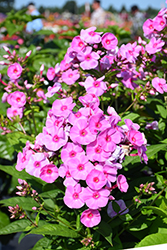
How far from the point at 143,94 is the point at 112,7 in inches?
2234

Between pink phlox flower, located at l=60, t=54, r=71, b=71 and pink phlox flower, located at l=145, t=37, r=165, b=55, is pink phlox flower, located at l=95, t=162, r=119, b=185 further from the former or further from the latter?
pink phlox flower, located at l=145, t=37, r=165, b=55

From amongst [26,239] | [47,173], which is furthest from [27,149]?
[26,239]

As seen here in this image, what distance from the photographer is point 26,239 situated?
2.26m

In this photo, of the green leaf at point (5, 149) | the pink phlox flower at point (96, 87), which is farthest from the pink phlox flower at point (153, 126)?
the green leaf at point (5, 149)

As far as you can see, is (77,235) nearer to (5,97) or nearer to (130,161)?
(130,161)

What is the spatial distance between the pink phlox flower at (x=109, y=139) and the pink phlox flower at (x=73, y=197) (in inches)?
8.5

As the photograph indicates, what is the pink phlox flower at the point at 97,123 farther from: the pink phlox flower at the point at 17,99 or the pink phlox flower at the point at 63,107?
the pink phlox flower at the point at 17,99

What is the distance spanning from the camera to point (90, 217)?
1.22m

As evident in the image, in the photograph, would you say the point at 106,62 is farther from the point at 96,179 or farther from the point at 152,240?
the point at 152,240

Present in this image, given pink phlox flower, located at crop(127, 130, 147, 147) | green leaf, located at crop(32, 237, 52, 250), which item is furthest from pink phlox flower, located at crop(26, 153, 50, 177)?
green leaf, located at crop(32, 237, 52, 250)

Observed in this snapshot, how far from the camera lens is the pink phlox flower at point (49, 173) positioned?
46.2 inches

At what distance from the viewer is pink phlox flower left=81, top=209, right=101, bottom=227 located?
119cm

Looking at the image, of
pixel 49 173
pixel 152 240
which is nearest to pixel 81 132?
pixel 49 173

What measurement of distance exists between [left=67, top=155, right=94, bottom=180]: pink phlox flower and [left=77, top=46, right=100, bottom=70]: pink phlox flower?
0.56 metres
